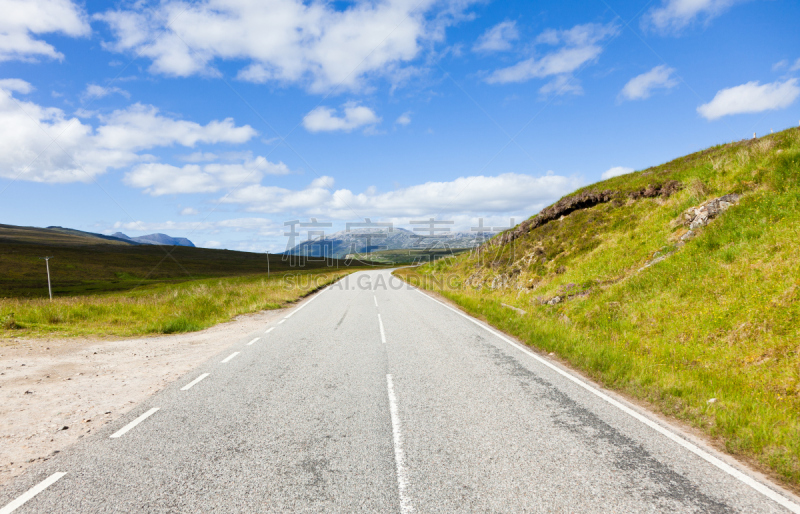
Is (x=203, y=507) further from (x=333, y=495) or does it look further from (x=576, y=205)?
(x=576, y=205)

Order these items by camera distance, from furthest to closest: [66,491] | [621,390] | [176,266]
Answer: [176,266] < [621,390] < [66,491]

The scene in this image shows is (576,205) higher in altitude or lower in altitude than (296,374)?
higher

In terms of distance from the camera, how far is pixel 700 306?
8.73 metres

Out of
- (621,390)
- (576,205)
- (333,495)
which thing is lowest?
(621,390)

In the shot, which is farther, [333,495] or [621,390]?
[621,390]

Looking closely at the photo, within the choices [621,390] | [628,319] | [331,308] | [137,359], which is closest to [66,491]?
[137,359]

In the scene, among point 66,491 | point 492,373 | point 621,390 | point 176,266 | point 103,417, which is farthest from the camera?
point 176,266

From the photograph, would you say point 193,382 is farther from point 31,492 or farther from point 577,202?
point 577,202

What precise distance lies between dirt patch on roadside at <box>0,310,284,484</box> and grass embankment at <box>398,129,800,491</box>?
808 centimetres

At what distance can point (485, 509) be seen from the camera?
10.7ft

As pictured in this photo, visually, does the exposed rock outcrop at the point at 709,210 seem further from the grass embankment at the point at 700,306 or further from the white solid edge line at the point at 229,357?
the white solid edge line at the point at 229,357

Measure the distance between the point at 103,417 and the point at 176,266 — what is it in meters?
101

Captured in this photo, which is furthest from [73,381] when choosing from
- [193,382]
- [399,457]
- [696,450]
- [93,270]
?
[93,270]

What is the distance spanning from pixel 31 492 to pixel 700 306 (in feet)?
38.2
